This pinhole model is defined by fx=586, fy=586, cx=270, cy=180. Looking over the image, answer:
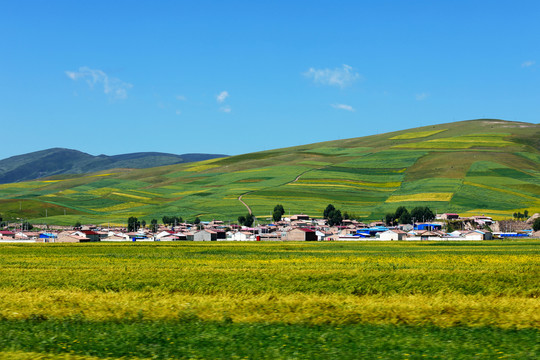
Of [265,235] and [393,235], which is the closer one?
[393,235]

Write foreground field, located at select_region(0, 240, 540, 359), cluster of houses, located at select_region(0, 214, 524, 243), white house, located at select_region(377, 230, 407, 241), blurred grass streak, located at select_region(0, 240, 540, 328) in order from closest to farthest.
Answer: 1. foreground field, located at select_region(0, 240, 540, 359)
2. blurred grass streak, located at select_region(0, 240, 540, 328)
3. cluster of houses, located at select_region(0, 214, 524, 243)
4. white house, located at select_region(377, 230, 407, 241)

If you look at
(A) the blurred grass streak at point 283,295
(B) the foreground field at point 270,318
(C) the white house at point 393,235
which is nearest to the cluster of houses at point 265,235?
(C) the white house at point 393,235

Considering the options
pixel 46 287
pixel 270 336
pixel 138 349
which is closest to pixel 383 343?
pixel 270 336

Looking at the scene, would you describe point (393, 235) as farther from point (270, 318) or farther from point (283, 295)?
point (270, 318)

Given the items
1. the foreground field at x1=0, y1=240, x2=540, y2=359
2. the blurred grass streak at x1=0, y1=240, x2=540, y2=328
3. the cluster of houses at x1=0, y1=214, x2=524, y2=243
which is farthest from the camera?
the cluster of houses at x1=0, y1=214, x2=524, y2=243

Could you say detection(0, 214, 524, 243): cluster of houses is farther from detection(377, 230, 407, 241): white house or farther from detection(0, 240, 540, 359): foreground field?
detection(0, 240, 540, 359): foreground field

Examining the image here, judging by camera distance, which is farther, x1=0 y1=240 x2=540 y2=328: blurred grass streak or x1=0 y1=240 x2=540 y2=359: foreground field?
x1=0 y1=240 x2=540 y2=328: blurred grass streak

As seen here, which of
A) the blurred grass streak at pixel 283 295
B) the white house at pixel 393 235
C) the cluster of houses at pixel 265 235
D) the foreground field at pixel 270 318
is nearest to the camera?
the foreground field at pixel 270 318

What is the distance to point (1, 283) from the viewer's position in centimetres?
4269

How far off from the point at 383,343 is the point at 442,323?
554cm

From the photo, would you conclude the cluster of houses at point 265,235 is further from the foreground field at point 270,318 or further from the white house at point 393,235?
the foreground field at point 270,318

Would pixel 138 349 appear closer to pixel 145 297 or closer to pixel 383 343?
pixel 383 343

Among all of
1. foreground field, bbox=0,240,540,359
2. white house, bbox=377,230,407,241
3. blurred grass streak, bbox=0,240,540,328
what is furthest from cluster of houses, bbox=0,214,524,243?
foreground field, bbox=0,240,540,359

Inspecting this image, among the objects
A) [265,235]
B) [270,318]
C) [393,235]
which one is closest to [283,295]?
[270,318]
